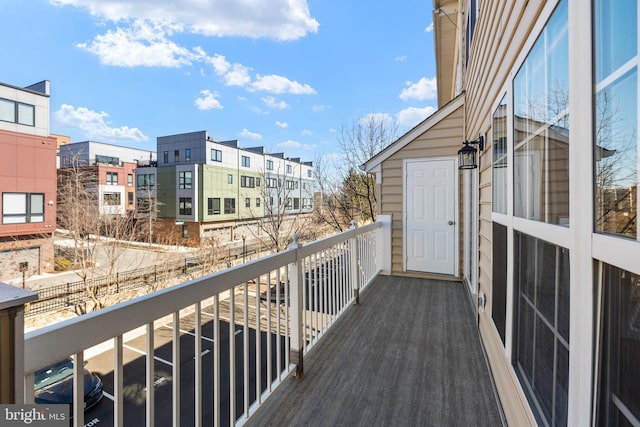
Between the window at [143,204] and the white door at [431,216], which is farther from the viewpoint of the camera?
the window at [143,204]

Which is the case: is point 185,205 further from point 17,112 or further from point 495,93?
point 495,93

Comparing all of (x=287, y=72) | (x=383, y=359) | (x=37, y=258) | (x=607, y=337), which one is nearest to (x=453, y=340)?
(x=383, y=359)

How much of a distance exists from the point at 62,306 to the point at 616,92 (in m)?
11.6

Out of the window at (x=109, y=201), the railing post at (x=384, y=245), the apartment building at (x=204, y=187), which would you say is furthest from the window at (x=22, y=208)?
the railing post at (x=384, y=245)

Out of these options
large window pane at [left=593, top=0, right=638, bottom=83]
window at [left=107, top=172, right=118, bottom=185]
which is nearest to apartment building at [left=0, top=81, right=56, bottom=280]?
window at [left=107, top=172, right=118, bottom=185]

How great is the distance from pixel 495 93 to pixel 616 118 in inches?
74.5

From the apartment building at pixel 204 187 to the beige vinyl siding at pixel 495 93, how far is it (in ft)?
53.7

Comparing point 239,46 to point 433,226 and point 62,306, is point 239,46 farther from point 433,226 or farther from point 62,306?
point 433,226

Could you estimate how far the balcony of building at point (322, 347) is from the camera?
3.05 ft

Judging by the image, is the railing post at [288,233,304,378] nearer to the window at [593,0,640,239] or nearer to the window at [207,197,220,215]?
the window at [593,0,640,239]

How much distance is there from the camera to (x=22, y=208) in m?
11.4

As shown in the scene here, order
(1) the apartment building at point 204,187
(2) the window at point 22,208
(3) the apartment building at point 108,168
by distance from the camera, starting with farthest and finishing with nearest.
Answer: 1. (1) the apartment building at point 204,187
2. (3) the apartment building at point 108,168
3. (2) the window at point 22,208

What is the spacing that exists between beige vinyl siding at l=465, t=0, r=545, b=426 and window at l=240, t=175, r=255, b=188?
21.4 meters

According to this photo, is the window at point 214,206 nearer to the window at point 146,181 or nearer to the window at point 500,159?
the window at point 146,181
